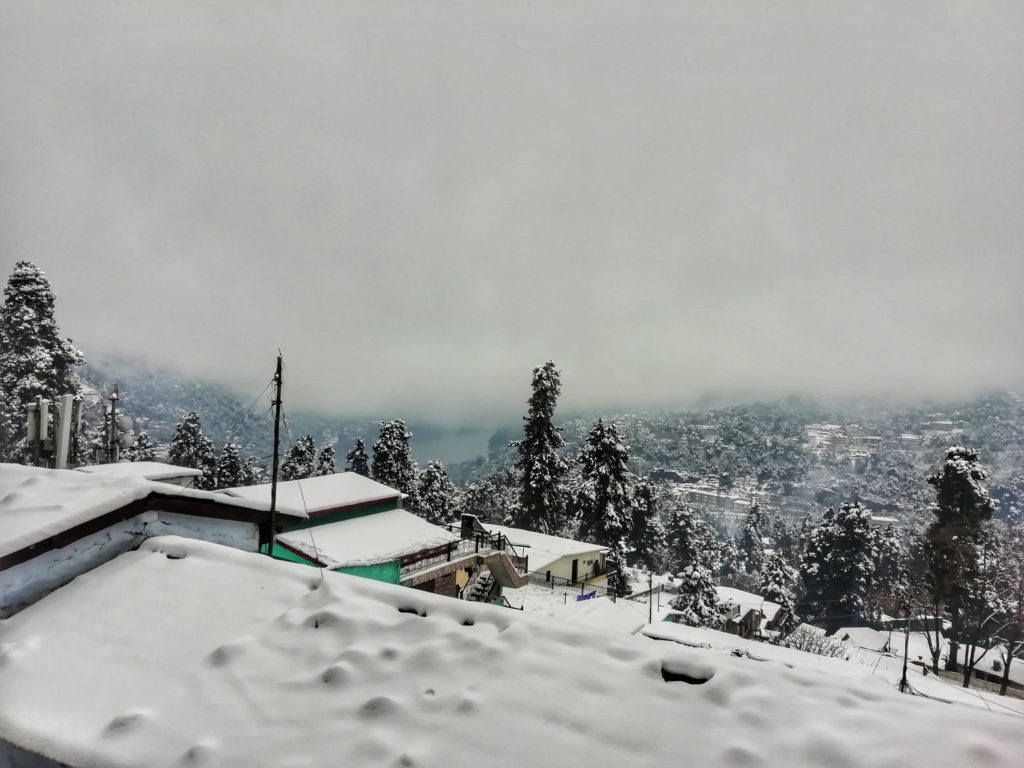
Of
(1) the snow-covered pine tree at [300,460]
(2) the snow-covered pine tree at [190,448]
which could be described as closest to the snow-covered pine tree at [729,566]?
(1) the snow-covered pine tree at [300,460]

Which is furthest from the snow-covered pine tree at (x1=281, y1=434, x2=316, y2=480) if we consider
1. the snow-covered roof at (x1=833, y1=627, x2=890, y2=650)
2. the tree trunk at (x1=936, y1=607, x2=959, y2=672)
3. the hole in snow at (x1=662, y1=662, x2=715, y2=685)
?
the tree trunk at (x1=936, y1=607, x2=959, y2=672)

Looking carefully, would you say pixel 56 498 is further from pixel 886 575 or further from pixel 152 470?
pixel 886 575

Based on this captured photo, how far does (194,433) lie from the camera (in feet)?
158

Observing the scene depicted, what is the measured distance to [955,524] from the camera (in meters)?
30.7

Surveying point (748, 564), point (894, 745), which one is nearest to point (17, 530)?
point (894, 745)

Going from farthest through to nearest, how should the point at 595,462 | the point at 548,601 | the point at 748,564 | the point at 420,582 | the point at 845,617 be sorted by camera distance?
the point at 748,564 → the point at 845,617 → the point at 595,462 → the point at 548,601 → the point at 420,582

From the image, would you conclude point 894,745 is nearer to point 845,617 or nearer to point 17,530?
point 17,530

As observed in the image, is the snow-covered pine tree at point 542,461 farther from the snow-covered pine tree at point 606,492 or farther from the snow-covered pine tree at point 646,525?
the snow-covered pine tree at point 646,525

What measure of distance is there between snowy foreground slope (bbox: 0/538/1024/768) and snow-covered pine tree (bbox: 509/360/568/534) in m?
37.3

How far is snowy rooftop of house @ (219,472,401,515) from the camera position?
19000mm

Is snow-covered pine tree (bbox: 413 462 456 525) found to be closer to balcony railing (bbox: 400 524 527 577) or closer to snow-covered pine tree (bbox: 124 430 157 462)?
balcony railing (bbox: 400 524 527 577)

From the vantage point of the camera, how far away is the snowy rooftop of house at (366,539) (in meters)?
15.7

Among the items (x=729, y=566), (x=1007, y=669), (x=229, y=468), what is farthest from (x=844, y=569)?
(x=229, y=468)

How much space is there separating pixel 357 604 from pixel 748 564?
95.2 m
